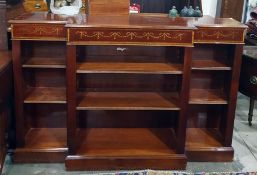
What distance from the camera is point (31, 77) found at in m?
2.65

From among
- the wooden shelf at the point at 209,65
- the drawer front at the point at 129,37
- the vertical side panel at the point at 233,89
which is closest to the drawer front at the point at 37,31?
the drawer front at the point at 129,37

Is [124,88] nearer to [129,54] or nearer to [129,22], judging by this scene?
[129,54]

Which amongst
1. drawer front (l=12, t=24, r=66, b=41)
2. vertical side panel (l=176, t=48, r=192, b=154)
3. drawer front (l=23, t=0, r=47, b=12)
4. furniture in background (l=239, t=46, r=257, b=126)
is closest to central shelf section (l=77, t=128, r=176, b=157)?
vertical side panel (l=176, t=48, r=192, b=154)

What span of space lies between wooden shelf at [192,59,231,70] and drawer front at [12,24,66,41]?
94 centimetres

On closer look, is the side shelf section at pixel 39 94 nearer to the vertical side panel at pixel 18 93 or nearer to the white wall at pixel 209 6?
the vertical side panel at pixel 18 93

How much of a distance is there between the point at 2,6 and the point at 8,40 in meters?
0.23

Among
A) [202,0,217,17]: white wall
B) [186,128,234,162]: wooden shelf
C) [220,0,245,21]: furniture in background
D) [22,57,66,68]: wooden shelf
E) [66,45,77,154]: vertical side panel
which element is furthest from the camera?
[202,0,217,17]: white wall

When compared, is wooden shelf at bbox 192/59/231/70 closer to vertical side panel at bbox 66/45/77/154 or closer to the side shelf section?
vertical side panel at bbox 66/45/77/154

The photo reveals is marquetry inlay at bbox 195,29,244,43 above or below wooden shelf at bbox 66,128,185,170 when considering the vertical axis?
above

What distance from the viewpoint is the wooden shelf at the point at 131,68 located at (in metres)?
2.36

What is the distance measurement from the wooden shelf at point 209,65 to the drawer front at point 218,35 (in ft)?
0.62

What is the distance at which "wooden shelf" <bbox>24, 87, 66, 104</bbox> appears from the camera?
Result: 246 cm

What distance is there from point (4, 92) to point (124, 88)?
2.93 feet

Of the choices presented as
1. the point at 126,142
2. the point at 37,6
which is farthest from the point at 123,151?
the point at 37,6
